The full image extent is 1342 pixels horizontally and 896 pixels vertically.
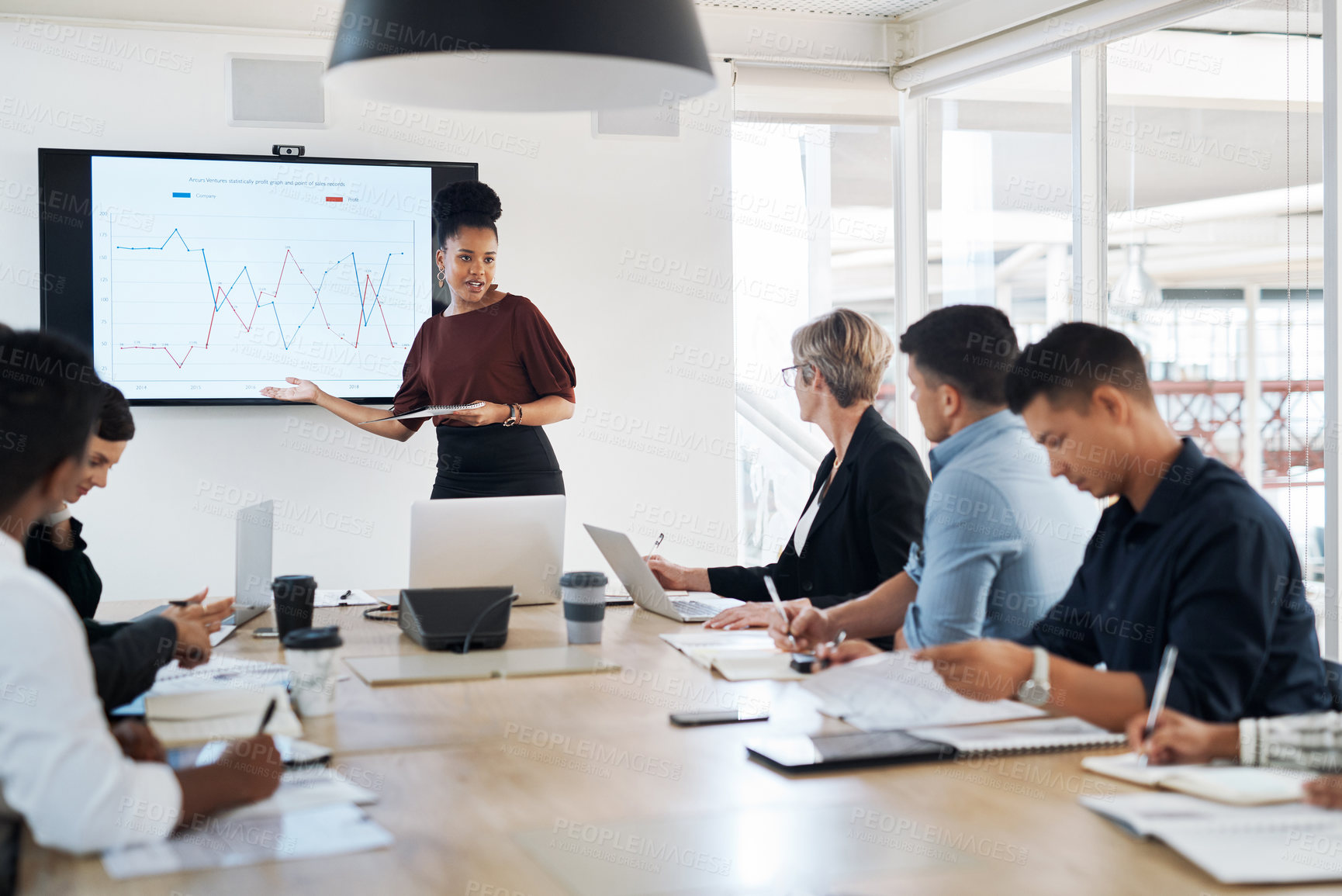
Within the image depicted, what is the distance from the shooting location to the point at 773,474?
5215mm

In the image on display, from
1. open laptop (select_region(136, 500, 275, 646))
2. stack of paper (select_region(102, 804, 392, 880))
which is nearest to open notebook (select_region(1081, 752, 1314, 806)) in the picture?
stack of paper (select_region(102, 804, 392, 880))

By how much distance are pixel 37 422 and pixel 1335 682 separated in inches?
67.4

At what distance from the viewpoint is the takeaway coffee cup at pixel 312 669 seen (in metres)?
1.71

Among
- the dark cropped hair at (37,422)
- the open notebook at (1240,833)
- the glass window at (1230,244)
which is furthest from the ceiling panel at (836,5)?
the open notebook at (1240,833)

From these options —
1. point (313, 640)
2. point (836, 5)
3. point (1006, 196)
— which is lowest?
point (313, 640)

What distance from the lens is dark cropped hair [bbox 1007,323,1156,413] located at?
69.3 inches

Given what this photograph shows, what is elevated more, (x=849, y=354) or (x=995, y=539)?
(x=849, y=354)

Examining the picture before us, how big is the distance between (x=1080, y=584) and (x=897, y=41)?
3.79 m

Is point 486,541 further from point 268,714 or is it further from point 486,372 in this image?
point 486,372

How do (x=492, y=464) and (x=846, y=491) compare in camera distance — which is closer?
(x=846, y=491)

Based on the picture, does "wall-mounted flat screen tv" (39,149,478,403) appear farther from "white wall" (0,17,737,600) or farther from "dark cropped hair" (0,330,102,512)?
"dark cropped hair" (0,330,102,512)

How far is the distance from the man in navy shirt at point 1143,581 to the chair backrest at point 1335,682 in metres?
0.05

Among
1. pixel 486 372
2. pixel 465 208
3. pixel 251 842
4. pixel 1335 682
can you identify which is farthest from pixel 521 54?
pixel 486 372

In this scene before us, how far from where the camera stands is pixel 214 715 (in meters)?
1.65
